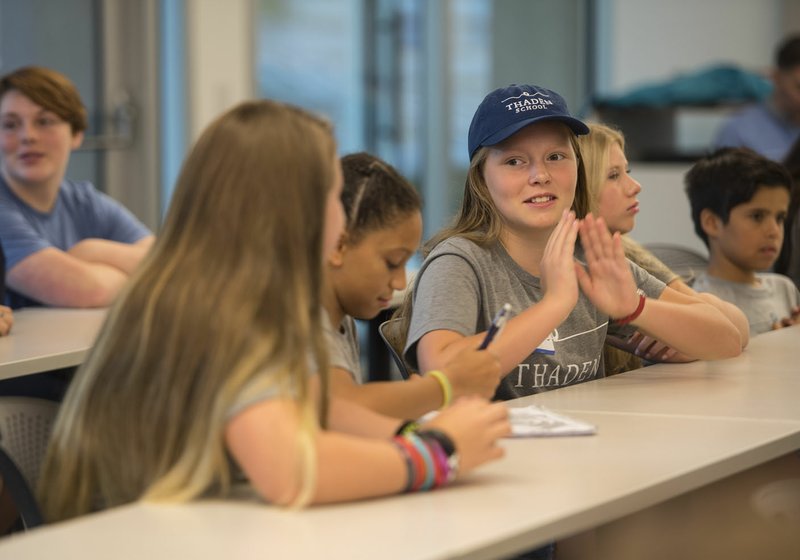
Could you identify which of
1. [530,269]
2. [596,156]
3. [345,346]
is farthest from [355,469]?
[596,156]

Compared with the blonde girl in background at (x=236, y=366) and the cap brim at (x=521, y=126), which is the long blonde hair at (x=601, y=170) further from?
the blonde girl in background at (x=236, y=366)

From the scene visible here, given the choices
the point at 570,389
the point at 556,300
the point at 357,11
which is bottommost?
the point at 570,389

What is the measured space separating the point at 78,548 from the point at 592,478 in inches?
22.6

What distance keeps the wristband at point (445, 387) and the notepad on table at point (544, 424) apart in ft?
0.30

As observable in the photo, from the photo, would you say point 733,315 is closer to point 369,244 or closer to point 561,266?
point 561,266

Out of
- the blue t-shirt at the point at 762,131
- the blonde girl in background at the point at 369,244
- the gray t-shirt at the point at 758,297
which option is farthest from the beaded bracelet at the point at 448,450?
the blue t-shirt at the point at 762,131

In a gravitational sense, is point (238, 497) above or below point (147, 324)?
below

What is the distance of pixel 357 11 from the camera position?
6.11 metres

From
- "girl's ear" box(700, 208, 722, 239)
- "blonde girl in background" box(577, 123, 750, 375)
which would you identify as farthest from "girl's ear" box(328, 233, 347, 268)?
"girl's ear" box(700, 208, 722, 239)

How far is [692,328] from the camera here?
204cm

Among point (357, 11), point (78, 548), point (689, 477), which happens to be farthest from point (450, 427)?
point (357, 11)

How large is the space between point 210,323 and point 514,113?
904 millimetres

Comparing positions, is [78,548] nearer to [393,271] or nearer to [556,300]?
[393,271]

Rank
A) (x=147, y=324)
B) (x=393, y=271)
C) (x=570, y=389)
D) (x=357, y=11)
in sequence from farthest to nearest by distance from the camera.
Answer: (x=357, y=11) < (x=570, y=389) < (x=393, y=271) < (x=147, y=324)
